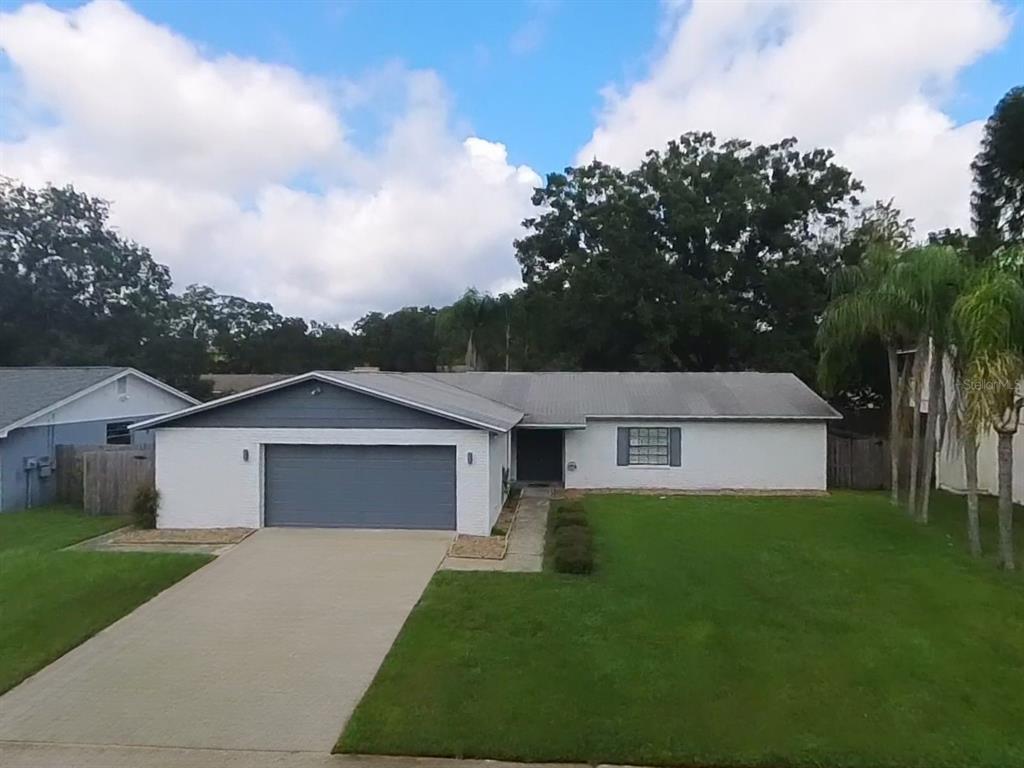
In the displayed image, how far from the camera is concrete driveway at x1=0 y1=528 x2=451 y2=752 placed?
23.4 ft

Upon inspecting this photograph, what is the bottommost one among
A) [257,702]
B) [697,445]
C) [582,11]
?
[257,702]

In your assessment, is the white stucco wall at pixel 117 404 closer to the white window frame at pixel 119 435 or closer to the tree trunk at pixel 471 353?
the white window frame at pixel 119 435

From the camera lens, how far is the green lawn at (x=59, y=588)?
30.3ft

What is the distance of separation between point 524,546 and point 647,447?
26.9 ft

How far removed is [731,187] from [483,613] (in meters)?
27.6

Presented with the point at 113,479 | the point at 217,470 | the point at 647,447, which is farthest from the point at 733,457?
the point at 113,479

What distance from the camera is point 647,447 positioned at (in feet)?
72.6

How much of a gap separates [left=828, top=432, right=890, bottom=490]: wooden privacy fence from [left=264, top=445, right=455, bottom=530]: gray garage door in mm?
12472

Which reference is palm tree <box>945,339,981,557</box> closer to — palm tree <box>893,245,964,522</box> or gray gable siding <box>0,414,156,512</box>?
palm tree <box>893,245,964,522</box>

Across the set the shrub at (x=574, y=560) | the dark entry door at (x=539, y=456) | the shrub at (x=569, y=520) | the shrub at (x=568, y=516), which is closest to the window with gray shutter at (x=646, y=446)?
the dark entry door at (x=539, y=456)

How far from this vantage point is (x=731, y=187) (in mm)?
33812

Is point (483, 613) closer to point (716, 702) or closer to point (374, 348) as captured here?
point (716, 702)

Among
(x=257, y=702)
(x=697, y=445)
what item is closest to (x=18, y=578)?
(x=257, y=702)

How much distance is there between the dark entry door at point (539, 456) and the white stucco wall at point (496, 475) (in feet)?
10.1
